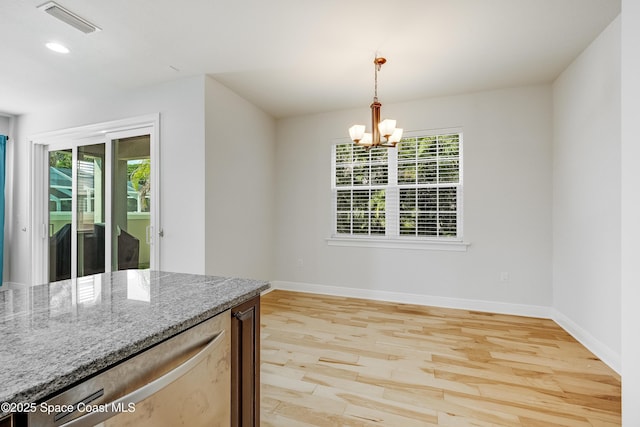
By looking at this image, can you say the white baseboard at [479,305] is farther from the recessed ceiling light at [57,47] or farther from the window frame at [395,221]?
the recessed ceiling light at [57,47]

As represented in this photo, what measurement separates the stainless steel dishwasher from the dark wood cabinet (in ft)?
0.11

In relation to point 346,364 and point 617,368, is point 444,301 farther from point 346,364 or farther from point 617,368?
point 346,364

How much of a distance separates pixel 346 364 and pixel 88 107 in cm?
428

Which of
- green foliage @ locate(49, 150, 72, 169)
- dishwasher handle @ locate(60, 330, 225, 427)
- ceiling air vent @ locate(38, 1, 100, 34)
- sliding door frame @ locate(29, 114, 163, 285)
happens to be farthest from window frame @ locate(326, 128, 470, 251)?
green foliage @ locate(49, 150, 72, 169)

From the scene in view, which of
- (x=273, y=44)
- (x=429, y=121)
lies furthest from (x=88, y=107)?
(x=429, y=121)

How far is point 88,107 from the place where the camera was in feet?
12.3

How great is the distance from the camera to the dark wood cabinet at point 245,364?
116 cm

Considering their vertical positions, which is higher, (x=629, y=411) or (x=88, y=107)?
(x=88, y=107)

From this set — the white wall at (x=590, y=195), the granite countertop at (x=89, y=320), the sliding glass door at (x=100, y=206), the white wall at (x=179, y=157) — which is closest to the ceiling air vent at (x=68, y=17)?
the white wall at (x=179, y=157)

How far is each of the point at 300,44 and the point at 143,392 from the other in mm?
2713

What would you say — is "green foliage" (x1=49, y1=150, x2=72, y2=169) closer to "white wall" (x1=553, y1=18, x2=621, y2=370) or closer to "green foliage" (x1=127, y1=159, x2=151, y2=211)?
"green foliage" (x1=127, y1=159, x2=151, y2=211)

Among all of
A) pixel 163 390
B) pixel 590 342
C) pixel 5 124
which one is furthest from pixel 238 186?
pixel 590 342

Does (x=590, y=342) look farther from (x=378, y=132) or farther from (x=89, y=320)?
(x=89, y=320)

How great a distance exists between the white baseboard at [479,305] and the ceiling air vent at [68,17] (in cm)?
358
